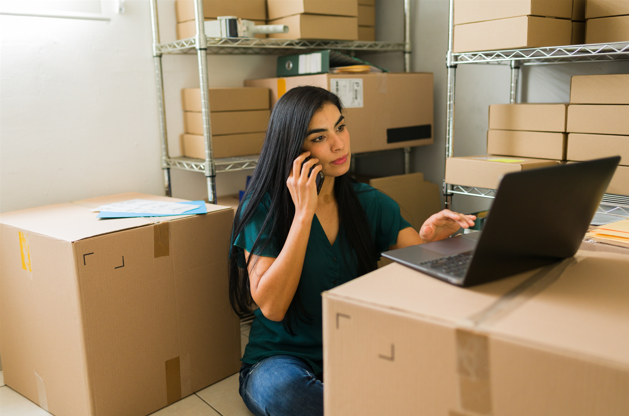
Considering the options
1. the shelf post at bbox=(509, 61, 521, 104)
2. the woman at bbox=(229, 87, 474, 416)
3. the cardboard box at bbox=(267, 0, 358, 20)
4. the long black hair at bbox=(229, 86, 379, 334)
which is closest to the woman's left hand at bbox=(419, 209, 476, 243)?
the woman at bbox=(229, 87, 474, 416)

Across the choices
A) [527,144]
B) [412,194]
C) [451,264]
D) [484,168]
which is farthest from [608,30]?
[451,264]

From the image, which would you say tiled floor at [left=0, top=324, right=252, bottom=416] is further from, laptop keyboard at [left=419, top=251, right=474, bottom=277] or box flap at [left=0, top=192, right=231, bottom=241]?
laptop keyboard at [left=419, top=251, right=474, bottom=277]

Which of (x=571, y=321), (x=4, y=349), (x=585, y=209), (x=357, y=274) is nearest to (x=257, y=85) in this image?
(x=357, y=274)

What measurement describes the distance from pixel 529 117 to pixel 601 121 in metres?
0.24

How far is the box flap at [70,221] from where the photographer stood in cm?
140

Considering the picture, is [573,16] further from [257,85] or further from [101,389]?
[101,389]

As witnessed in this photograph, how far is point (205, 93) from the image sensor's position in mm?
1940

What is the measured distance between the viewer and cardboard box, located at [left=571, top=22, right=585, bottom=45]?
1718mm

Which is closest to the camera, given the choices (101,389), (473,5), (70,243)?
(70,243)

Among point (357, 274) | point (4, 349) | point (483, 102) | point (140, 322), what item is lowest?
point (4, 349)

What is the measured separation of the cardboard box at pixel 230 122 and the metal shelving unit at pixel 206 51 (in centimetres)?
11

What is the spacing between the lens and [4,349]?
1696mm

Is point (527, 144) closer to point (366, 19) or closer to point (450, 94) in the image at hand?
point (450, 94)

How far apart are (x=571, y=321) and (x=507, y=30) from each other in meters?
1.28
